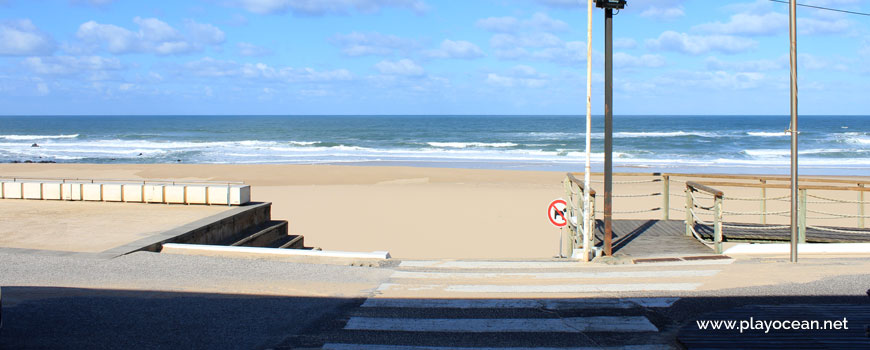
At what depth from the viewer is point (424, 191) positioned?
23.4 metres

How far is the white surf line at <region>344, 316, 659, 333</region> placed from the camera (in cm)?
573

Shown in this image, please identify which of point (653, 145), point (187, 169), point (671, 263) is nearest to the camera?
point (671, 263)

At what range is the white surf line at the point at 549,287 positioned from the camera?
717 centimetres

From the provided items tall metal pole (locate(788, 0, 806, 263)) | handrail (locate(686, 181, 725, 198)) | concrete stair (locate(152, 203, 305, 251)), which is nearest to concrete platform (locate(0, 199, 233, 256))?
concrete stair (locate(152, 203, 305, 251))

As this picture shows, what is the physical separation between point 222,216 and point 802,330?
9.41m

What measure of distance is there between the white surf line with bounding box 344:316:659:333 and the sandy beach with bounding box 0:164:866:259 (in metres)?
7.71

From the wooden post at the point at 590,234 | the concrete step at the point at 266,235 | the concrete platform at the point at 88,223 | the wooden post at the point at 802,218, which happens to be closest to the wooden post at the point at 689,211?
the wooden post at the point at 802,218

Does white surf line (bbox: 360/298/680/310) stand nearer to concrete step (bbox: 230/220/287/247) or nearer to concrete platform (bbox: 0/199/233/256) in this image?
concrete platform (bbox: 0/199/233/256)

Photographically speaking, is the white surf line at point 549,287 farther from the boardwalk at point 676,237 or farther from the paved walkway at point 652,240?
the boardwalk at point 676,237

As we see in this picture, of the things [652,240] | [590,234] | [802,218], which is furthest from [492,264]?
[802,218]

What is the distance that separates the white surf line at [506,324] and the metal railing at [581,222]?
11.3 feet

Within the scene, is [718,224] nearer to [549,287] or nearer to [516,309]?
[549,287]

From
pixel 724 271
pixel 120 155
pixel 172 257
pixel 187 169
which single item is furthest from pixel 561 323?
pixel 120 155

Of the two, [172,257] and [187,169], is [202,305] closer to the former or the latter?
[172,257]
